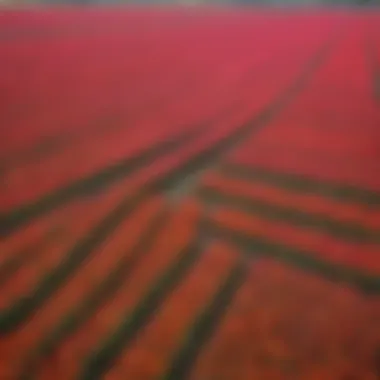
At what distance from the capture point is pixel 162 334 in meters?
0.24

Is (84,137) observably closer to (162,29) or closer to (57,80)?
(57,80)

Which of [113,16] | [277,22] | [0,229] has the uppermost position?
[277,22]

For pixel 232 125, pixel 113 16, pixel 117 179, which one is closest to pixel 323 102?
pixel 232 125

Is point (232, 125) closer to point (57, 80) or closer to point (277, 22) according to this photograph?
point (57, 80)

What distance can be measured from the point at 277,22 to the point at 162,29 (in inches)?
8.9

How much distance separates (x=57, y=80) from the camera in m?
0.52

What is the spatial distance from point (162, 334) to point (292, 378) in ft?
0.22

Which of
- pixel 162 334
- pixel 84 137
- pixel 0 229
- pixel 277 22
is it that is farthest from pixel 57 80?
pixel 277 22

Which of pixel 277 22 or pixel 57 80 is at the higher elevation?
pixel 277 22

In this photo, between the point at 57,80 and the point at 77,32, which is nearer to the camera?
the point at 57,80

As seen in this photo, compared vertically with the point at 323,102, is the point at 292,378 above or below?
below

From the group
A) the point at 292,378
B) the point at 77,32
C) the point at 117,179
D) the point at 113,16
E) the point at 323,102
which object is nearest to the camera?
the point at 292,378

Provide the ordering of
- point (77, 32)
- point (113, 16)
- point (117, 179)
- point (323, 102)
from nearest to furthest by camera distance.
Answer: point (117, 179) < point (323, 102) < point (77, 32) < point (113, 16)

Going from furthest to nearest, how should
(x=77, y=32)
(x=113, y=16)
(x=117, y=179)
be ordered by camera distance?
(x=113, y=16) → (x=77, y=32) → (x=117, y=179)
